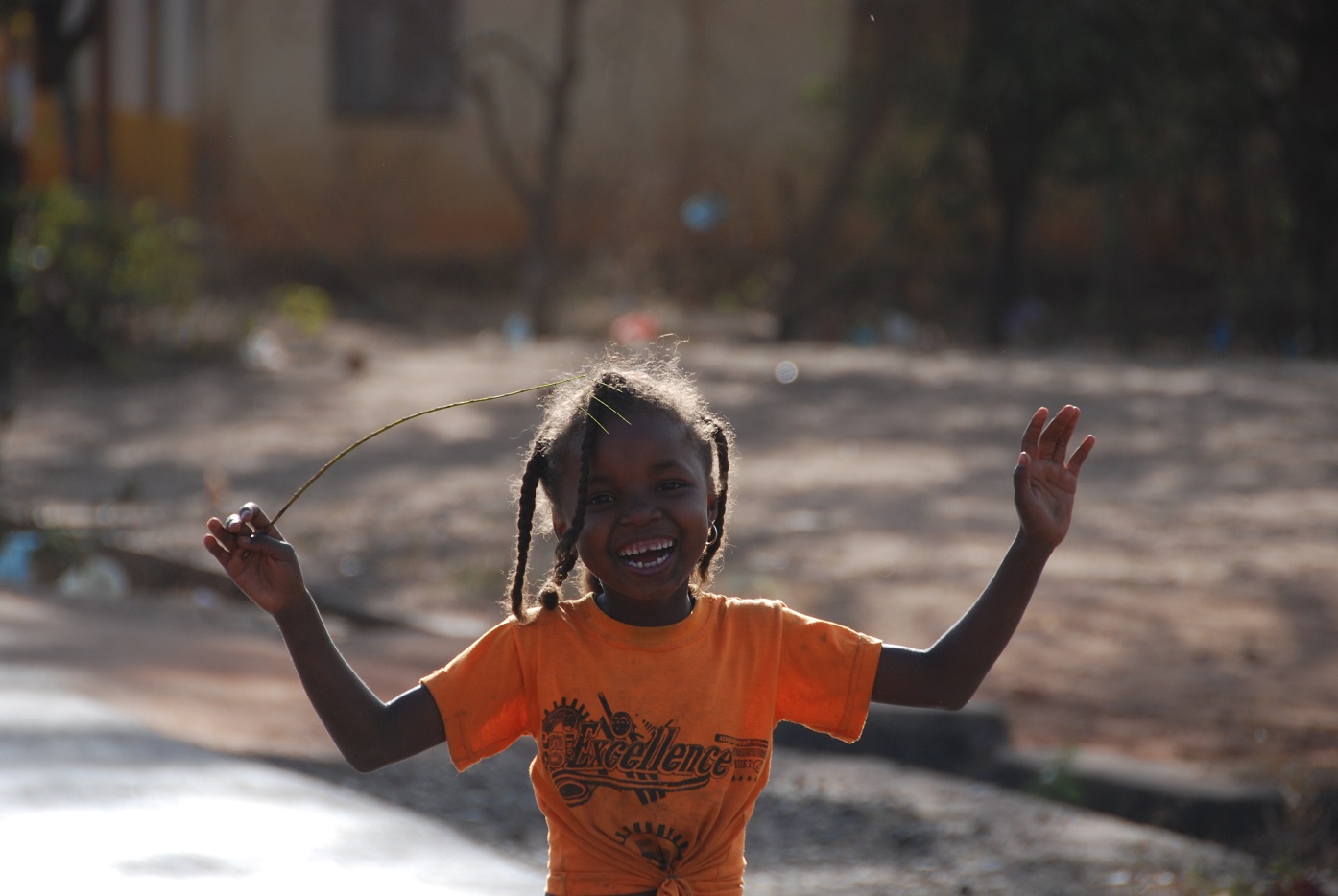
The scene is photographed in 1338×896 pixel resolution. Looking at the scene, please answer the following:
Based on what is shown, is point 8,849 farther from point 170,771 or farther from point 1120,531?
point 1120,531

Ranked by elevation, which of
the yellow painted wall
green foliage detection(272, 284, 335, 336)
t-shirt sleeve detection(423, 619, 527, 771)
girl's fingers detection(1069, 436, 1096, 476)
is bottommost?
green foliage detection(272, 284, 335, 336)

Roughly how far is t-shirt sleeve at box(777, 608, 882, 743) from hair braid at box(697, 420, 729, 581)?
155 millimetres

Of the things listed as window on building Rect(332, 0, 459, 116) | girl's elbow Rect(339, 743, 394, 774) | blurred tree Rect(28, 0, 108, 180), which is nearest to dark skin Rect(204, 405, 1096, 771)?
girl's elbow Rect(339, 743, 394, 774)

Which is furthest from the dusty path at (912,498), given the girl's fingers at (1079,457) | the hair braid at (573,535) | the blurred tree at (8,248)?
the hair braid at (573,535)

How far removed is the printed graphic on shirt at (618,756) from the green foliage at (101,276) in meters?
9.90

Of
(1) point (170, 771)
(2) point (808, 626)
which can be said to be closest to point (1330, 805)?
(2) point (808, 626)

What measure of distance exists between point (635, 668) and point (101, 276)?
10.2 meters

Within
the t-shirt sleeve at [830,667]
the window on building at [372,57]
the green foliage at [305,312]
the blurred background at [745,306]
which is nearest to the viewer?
the t-shirt sleeve at [830,667]

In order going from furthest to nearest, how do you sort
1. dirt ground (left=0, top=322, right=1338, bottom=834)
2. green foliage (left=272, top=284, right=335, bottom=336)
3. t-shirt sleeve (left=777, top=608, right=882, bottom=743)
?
green foliage (left=272, top=284, right=335, bottom=336) → dirt ground (left=0, top=322, right=1338, bottom=834) → t-shirt sleeve (left=777, top=608, right=882, bottom=743)

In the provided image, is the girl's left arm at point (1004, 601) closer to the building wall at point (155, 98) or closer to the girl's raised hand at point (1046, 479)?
the girl's raised hand at point (1046, 479)

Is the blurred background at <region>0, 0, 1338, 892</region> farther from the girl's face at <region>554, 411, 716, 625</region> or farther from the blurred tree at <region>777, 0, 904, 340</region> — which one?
the girl's face at <region>554, 411, 716, 625</region>

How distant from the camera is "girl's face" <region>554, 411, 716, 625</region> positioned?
6.80 feet

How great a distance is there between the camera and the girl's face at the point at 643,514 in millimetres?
2072

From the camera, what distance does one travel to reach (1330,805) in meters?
3.78
